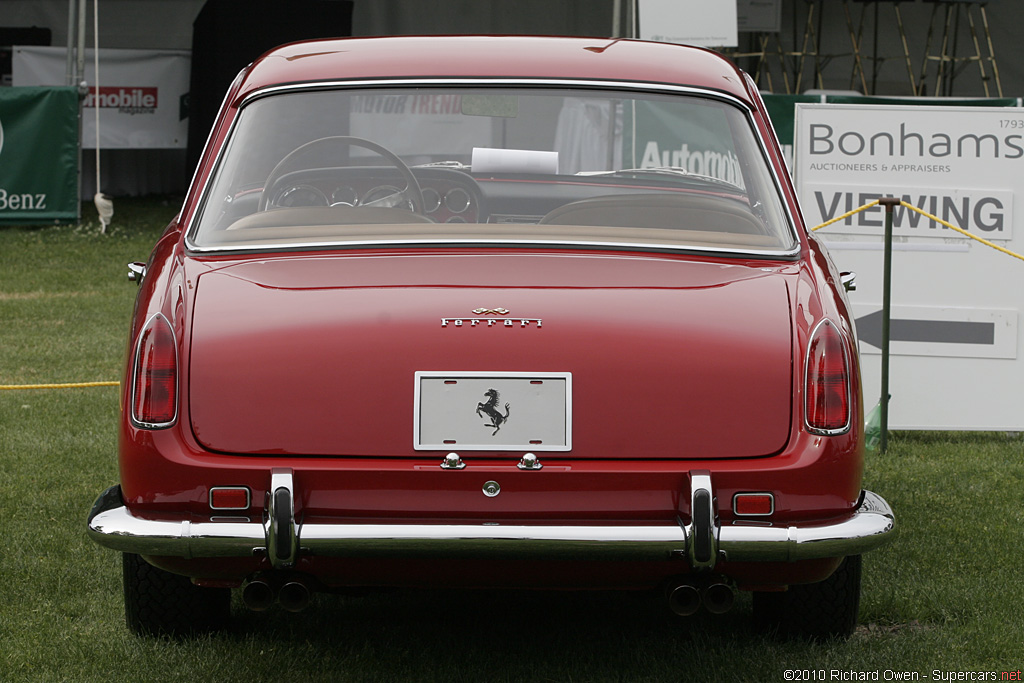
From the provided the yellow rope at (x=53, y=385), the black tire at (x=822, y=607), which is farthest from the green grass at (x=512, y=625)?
the yellow rope at (x=53, y=385)

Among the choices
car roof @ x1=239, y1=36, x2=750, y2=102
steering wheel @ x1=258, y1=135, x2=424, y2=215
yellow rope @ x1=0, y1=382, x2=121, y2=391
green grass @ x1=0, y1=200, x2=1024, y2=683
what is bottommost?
green grass @ x1=0, y1=200, x2=1024, y2=683

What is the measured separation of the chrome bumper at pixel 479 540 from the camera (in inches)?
108

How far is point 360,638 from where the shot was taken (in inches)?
143

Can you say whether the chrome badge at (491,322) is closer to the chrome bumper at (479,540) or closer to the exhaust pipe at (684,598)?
the chrome bumper at (479,540)

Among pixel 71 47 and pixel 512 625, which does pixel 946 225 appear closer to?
pixel 512 625

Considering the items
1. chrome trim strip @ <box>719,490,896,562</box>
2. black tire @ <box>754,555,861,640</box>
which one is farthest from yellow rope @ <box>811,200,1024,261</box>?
chrome trim strip @ <box>719,490,896,562</box>

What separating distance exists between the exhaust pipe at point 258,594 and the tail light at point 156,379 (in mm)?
411

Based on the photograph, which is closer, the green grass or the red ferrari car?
the red ferrari car

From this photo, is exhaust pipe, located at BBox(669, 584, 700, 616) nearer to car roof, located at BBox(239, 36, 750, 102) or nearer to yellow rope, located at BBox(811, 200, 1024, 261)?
car roof, located at BBox(239, 36, 750, 102)

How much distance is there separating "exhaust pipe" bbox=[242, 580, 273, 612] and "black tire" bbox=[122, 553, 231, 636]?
612 mm

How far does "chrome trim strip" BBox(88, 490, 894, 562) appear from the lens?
274 cm

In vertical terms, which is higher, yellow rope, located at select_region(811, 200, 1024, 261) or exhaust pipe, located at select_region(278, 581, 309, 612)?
yellow rope, located at select_region(811, 200, 1024, 261)

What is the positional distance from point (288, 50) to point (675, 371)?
175 cm

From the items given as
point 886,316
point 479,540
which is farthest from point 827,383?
point 886,316
